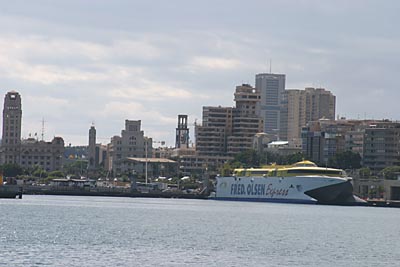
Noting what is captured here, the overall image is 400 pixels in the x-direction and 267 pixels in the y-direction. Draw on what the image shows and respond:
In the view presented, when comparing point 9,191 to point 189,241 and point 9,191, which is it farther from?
point 189,241

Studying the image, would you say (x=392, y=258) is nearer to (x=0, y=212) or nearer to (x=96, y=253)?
(x=96, y=253)

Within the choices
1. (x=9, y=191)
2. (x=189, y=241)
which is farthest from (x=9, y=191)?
(x=189, y=241)

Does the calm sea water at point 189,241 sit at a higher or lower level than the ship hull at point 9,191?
lower

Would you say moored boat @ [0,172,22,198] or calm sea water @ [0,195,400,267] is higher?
moored boat @ [0,172,22,198]

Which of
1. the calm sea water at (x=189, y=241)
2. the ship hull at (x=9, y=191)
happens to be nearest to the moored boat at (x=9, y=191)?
the ship hull at (x=9, y=191)

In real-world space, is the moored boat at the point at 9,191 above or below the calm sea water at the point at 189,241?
above

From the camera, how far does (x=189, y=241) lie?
90938mm

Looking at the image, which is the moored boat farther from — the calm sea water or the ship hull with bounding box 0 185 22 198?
the calm sea water

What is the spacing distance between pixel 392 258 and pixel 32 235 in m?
26.4

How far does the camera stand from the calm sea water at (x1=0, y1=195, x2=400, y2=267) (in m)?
76.2

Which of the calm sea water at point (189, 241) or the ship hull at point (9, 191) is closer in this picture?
the calm sea water at point (189, 241)

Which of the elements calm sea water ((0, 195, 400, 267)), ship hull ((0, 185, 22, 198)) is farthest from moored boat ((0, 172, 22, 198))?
calm sea water ((0, 195, 400, 267))

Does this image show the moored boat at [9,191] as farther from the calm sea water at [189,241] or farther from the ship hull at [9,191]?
the calm sea water at [189,241]

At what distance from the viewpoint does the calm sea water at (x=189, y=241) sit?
76250mm
